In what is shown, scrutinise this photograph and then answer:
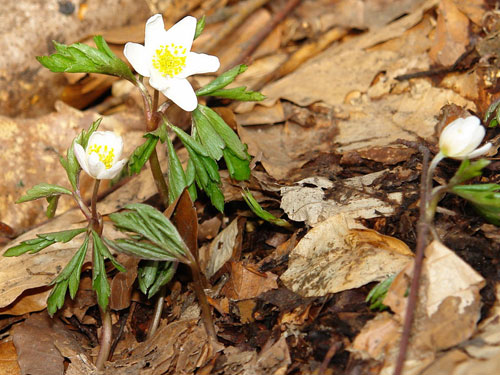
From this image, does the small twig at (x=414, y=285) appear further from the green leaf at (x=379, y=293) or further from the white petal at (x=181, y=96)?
the white petal at (x=181, y=96)

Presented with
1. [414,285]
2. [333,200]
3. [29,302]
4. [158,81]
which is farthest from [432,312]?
[29,302]

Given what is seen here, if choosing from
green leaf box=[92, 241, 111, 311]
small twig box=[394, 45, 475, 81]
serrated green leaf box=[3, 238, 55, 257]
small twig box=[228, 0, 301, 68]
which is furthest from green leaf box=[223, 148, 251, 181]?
small twig box=[228, 0, 301, 68]

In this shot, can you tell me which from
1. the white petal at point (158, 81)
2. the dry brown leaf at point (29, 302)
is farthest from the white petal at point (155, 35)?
the dry brown leaf at point (29, 302)

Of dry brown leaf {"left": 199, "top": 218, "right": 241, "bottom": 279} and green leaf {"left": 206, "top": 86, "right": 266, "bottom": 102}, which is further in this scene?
dry brown leaf {"left": 199, "top": 218, "right": 241, "bottom": 279}

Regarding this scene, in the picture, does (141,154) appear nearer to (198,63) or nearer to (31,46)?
(198,63)

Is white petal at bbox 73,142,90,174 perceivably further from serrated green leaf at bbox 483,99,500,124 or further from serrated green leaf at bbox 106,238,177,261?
serrated green leaf at bbox 483,99,500,124

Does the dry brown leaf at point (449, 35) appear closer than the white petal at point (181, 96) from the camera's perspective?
No
